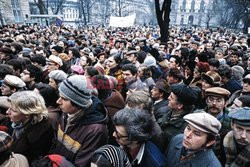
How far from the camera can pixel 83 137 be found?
7.47 feet

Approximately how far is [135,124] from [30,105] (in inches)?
49.6

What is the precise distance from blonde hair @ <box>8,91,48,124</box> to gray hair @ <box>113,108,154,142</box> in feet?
3.38

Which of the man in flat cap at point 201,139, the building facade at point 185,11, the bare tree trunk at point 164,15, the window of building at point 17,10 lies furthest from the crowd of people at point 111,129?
the building facade at point 185,11

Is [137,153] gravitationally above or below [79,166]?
above

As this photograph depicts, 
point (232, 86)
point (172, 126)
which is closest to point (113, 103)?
point (172, 126)

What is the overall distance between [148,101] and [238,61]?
606 cm

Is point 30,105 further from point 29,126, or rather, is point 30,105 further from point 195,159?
point 195,159

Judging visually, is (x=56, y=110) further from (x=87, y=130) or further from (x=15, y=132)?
(x=87, y=130)

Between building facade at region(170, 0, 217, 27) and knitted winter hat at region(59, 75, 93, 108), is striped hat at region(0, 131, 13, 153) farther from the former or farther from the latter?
building facade at region(170, 0, 217, 27)


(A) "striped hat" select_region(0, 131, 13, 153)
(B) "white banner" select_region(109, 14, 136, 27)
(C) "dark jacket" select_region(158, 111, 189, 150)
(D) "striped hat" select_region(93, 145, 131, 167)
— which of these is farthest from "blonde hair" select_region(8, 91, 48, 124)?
(B) "white banner" select_region(109, 14, 136, 27)

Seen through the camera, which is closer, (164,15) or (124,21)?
(164,15)

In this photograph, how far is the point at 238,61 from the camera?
25.5 feet

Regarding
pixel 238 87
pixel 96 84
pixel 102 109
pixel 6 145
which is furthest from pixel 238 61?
pixel 6 145

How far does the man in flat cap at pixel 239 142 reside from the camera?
2283mm
